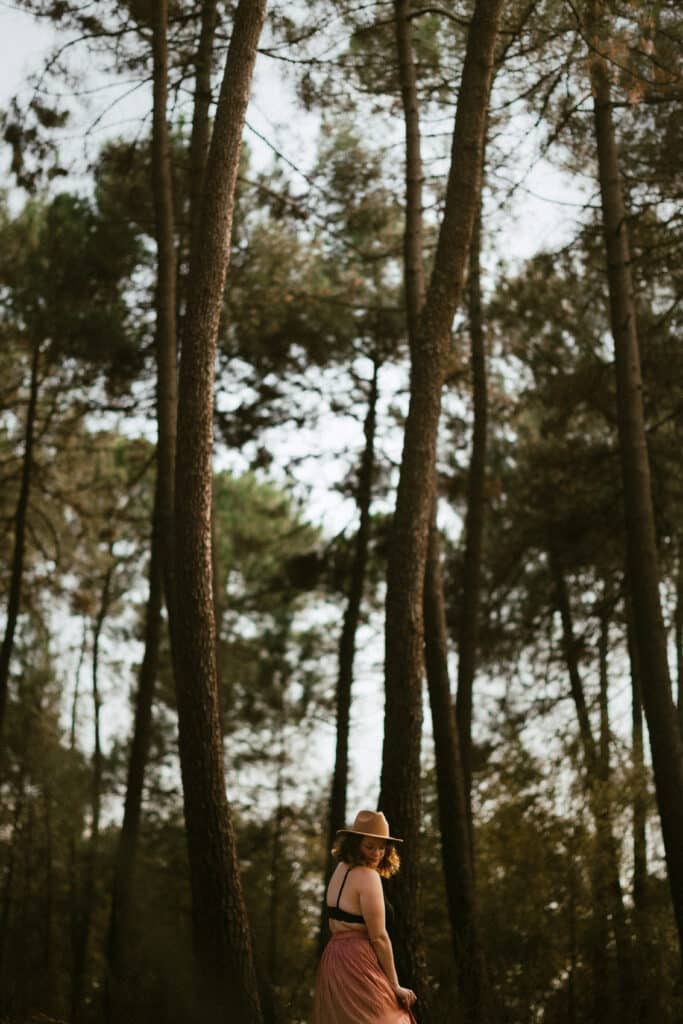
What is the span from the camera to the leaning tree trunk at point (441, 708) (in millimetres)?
8656

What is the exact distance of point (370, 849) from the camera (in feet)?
17.6

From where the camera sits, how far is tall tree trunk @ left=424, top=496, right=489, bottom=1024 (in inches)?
334

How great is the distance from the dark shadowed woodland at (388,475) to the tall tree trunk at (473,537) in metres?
0.04

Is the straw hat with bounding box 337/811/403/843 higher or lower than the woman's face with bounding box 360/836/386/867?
higher

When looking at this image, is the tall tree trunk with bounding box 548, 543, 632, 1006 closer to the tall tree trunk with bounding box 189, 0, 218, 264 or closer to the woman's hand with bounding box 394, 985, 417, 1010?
the woman's hand with bounding box 394, 985, 417, 1010

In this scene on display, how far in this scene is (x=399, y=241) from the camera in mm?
14445

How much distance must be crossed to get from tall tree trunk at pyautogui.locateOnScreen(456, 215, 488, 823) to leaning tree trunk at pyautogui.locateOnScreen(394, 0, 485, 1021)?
1.71 metres

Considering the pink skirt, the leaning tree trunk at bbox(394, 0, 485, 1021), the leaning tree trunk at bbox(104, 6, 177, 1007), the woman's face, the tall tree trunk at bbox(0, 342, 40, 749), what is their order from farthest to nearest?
the tall tree trunk at bbox(0, 342, 40, 749) → the leaning tree trunk at bbox(104, 6, 177, 1007) → the leaning tree trunk at bbox(394, 0, 485, 1021) → the woman's face → the pink skirt

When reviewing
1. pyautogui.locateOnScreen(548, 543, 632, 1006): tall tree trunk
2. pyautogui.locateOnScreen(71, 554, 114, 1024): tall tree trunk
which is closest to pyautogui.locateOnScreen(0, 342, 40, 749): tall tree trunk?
pyautogui.locateOnScreen(71, 554, 114, 1024): tall tree trunk

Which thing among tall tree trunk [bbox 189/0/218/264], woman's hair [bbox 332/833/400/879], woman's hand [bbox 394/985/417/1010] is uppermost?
tall tree trunk [bbox 189/0/218/264]

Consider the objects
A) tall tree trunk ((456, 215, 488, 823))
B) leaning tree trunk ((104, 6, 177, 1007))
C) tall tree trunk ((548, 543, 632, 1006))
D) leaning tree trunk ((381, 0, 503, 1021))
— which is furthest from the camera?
tall tree trunk ((456, 215, 488, 823))

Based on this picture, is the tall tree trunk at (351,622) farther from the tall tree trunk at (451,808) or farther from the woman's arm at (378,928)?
the woman's arm at (378,928)

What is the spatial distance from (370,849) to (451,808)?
4.01 meters

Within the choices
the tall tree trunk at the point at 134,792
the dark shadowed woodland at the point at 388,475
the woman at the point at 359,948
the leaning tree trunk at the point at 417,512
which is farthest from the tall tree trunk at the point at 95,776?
the woman at the point at 359,948
